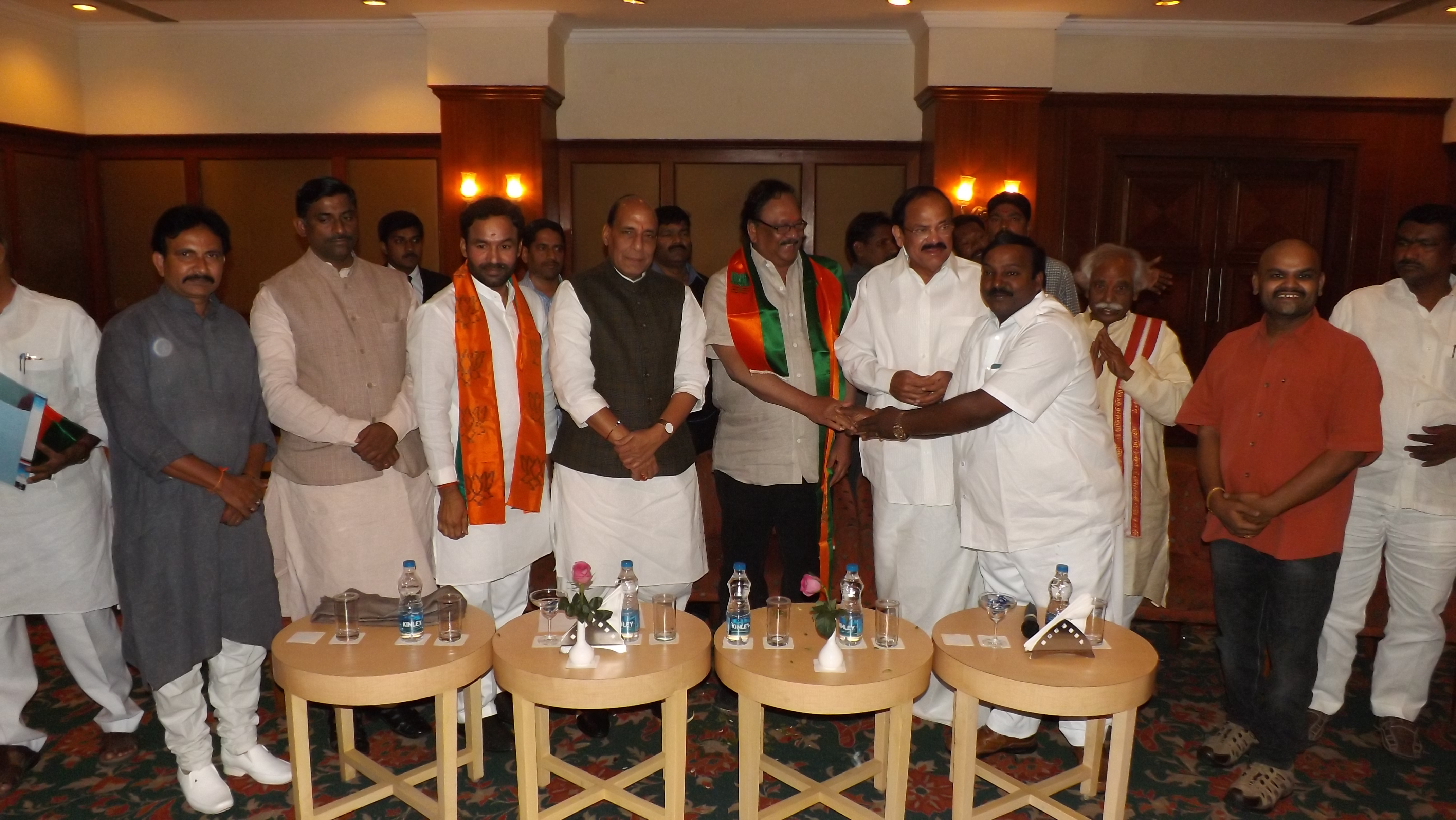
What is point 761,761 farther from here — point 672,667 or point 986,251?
point 986,251

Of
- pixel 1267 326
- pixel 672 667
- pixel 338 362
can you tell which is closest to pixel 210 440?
pixel 338 362

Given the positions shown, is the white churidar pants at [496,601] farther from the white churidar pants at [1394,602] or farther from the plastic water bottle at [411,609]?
the white churidar pants at [1394,602]

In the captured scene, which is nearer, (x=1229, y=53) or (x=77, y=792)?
(x=77, y=792)

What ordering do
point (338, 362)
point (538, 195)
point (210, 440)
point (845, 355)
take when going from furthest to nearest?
point (538, 195), point (845, 355), point (338, 362), point (210, 440)

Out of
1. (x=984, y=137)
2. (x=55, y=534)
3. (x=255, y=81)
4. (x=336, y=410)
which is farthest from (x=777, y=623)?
(x=255, y=81)

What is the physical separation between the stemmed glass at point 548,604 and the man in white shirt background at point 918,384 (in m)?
1.20

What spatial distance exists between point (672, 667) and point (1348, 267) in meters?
8.16

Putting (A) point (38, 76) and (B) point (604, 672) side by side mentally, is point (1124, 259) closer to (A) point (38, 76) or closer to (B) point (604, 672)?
(B) point (604, 672)

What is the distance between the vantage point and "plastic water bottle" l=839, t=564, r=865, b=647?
9.12ft

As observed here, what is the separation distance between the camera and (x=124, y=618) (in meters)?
3.02

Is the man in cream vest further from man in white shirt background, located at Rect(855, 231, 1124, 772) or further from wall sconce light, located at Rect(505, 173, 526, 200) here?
wall sconce light, located at Rect(505, 173, 526, 200)

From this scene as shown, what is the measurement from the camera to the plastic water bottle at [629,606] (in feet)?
9.25

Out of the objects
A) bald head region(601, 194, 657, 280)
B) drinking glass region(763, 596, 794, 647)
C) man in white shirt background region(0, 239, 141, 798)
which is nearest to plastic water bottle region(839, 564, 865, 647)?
drinking glass region(763, 596, 794, 647)

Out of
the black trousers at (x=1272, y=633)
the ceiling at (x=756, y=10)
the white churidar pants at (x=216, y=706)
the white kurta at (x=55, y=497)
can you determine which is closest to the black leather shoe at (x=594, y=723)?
the white churidar pants at (x=216, y=706)
